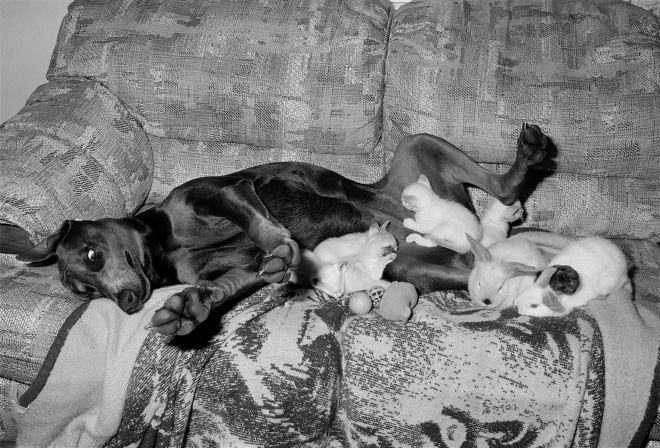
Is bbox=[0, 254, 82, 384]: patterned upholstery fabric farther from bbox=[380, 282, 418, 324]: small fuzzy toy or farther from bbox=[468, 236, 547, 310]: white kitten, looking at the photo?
bbox=[468, 236, 547, 310]: white kitten

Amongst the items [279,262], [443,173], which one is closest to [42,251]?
[279,262]

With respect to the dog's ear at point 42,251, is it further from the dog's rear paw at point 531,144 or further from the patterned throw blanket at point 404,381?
the dog's rear paw at point 531,144

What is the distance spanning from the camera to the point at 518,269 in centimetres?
201

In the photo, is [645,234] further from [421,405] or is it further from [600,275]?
[421,405]

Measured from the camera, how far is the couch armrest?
2297 mm

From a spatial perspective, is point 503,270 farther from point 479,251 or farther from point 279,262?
point 279,262

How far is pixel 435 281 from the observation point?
7.73 ft

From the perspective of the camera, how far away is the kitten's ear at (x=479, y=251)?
6.93ft

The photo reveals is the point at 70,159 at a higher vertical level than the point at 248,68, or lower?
lower

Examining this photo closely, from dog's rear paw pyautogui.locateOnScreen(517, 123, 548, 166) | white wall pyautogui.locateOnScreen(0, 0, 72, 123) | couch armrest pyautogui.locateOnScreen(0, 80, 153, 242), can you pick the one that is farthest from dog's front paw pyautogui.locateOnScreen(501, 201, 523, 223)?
white wall pyautogui.locateOnScreen(0, 0, 72, 123)

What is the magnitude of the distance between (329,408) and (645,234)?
5.35 ft

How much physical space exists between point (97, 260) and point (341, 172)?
119cm

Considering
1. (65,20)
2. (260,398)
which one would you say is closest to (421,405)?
(260,398)

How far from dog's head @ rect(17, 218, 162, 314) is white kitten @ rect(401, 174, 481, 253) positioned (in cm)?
103
